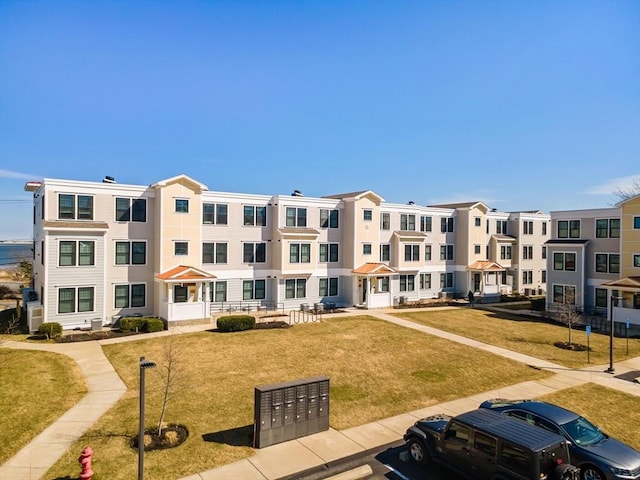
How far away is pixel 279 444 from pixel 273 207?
26.0 m

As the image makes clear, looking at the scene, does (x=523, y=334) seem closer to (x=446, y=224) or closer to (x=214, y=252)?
(x=446, y=224)

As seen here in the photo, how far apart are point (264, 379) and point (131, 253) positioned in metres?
17.6

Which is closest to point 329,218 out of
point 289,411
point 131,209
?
point 131,209

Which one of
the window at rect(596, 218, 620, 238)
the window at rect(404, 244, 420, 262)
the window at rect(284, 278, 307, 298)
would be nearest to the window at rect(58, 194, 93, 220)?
the window at rect(284, 278, 307, 298)

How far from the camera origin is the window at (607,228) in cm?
3622

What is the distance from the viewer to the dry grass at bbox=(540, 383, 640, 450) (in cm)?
1477

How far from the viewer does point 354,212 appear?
39.5 meters

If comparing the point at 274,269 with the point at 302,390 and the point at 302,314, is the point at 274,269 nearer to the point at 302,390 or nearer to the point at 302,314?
the point at 302,314

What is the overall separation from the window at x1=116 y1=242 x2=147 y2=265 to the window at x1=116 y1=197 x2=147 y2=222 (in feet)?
6.12

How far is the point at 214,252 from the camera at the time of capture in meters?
34.5

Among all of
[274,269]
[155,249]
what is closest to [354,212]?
[274,269]

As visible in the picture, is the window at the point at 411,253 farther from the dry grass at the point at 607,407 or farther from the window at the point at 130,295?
the window at the point at 130,295

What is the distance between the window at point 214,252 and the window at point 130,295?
5238 millimetres

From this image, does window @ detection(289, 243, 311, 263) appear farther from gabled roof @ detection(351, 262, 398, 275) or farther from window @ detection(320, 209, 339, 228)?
gabled roof @ detection(351, 262, 398, 275)
